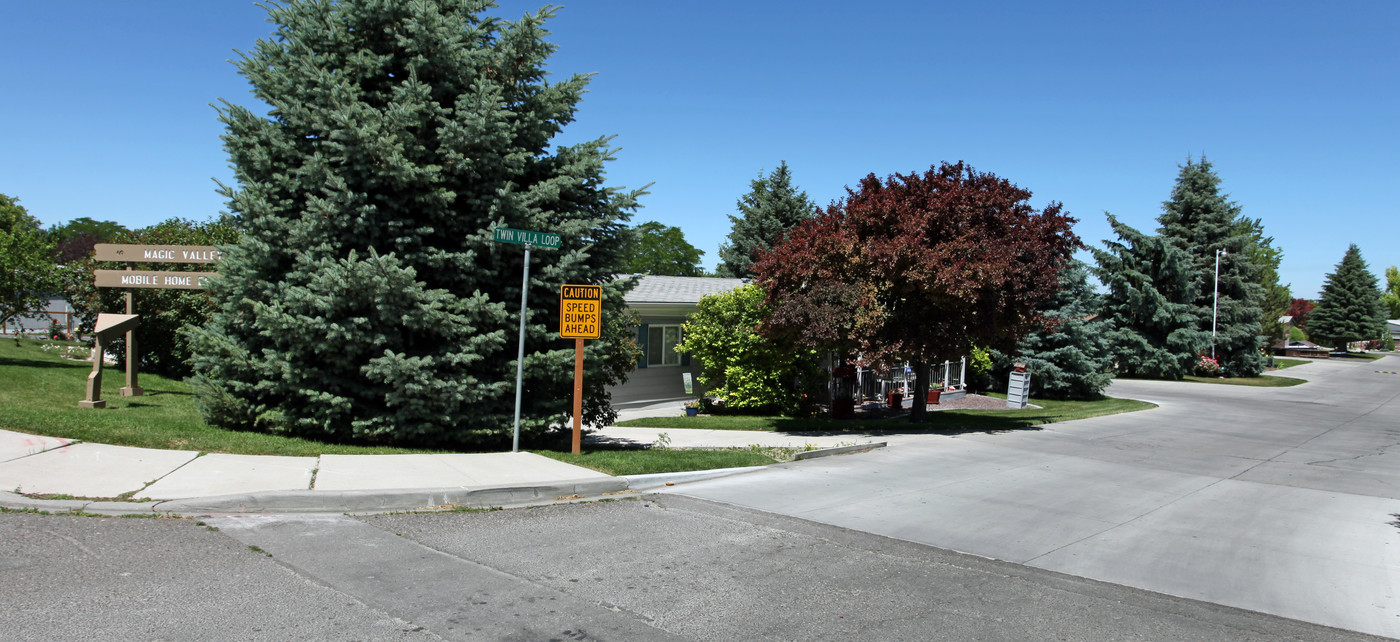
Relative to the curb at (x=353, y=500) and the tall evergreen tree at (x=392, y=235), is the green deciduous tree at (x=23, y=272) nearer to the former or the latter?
the tall evergreen tree at (x=392, y=235)

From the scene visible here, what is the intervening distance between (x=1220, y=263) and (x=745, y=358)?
3776cm

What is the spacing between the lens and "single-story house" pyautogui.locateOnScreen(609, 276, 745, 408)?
22172mm

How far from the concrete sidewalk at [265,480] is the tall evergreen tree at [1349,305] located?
90.8 meters

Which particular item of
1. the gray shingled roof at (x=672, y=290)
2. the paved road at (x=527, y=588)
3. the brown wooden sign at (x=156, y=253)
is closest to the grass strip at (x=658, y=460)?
the paved road at (x=527, y=588)

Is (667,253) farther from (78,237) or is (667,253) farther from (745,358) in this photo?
(745,358)

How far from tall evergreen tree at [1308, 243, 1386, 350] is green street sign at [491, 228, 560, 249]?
3569 inches

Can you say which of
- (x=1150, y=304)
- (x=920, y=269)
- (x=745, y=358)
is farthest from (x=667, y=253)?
(x=920, y=269)

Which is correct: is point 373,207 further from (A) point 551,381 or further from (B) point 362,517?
(B) point 362,517

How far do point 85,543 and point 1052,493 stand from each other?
32.8 feet

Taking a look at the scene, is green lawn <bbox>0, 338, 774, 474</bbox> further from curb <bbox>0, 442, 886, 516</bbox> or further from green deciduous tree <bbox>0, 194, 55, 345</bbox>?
green deciduous tree <bbox>0, 194, 55, 345</bbox>

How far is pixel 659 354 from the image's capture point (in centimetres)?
2323

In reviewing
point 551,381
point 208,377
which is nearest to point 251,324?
point 208,377

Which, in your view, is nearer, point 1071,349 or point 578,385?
Result: point 578,385

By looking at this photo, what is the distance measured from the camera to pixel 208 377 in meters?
10.8
